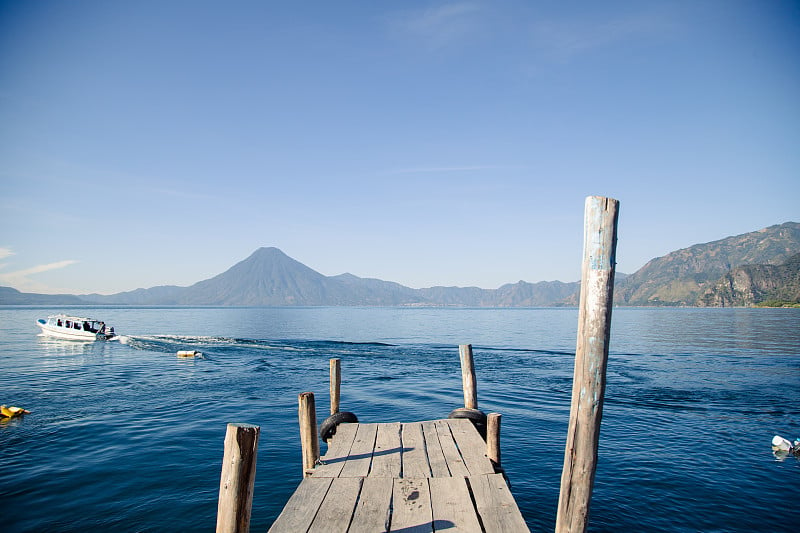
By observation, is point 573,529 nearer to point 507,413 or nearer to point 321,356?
point 507,413

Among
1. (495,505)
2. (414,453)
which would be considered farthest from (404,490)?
(414,453)

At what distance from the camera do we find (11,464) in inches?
544

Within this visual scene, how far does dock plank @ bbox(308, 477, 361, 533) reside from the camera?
5938 mm

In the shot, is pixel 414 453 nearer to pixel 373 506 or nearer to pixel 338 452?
pixel 338 452

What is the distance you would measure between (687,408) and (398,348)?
32071 millimetres

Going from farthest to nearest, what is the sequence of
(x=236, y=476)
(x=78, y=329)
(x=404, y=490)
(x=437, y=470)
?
(x=78, y=329)
(x=437, y=470)
(x=404, y=490)
(x=236, y=476)

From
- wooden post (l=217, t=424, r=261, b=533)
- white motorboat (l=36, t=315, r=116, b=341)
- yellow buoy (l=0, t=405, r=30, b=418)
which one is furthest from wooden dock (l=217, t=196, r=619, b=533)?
white motorboat (l=36, t=315, r=116, b=341)

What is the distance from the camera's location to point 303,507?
648cm

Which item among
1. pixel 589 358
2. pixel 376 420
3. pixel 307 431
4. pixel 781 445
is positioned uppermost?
pixel 589 358

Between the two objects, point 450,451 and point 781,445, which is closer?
point 450,451

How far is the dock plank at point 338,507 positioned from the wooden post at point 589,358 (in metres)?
2.78

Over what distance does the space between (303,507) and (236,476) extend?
6.66 ft

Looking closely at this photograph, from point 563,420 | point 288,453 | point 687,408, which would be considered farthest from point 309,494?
point 687,408

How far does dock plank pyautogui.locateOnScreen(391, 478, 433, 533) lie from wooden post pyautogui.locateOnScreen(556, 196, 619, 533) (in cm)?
176
